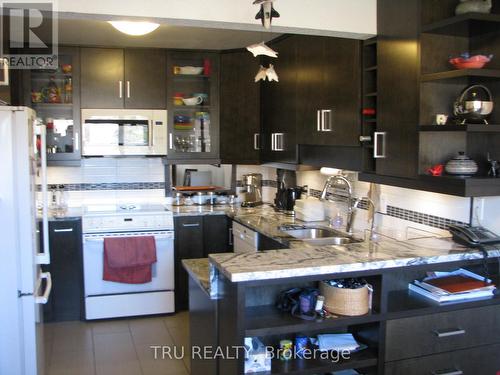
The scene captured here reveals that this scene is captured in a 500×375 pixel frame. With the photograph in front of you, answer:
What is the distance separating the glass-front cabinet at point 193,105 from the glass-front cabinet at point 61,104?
85cm

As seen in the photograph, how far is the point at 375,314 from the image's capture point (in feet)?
8.20

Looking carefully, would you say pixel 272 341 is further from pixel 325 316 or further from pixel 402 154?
pixel 402 154

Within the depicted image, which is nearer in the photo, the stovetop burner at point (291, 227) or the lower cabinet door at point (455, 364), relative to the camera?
the lower cabinet door at point (455, 364)

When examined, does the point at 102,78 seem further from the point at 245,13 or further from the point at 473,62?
the point at 473,62

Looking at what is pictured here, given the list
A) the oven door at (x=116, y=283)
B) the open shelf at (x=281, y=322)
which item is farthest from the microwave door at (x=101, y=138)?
the open shelf at (x=281, y=322)

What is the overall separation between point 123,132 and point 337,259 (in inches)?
120

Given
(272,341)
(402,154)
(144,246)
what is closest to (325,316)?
(272,341)

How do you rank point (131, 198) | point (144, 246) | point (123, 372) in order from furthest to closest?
1. point (131, 198)
2. point (144, 246)
3. point (123, 372)

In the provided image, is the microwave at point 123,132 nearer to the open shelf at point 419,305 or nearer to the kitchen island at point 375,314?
the kitchen island at point 375,314

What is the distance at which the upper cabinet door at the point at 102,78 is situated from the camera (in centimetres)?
488

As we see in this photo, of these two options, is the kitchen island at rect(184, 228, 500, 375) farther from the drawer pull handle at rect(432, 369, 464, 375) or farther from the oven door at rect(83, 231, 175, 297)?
the oven door at rect(83, 231, 175, 297)

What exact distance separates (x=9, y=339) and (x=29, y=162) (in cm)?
94

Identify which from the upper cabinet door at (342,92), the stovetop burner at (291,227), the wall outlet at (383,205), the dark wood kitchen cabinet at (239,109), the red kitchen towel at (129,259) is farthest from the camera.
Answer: the dark wood kitchen cabinet at (239,109)

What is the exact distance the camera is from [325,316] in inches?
97.4
